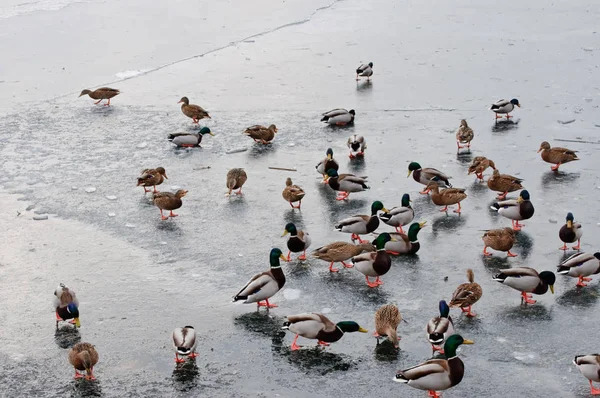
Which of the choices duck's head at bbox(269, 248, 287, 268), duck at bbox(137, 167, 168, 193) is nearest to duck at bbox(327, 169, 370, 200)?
duck at bbox(137, 167, 168, 193)

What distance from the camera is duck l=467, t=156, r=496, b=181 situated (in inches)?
456

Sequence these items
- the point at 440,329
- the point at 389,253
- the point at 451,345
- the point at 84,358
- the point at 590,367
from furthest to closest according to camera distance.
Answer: the point at 389,253, the point at 440,329, the point at 84,358, the point at 451,345, the point at 590,367

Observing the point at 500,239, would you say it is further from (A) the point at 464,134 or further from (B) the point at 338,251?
(A) the point at 464,134

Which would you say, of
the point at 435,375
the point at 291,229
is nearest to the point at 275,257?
the point at 291,229

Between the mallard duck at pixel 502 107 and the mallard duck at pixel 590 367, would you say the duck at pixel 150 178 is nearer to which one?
the mallard duck at pixel 502 107

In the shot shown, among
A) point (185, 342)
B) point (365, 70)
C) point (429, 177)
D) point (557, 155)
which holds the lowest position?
point (365, 70)

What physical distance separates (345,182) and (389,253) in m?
1.79

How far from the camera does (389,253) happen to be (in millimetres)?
9617

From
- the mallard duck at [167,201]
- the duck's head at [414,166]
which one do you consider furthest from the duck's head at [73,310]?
the duck's head at [414,166]

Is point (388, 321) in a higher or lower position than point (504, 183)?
higher

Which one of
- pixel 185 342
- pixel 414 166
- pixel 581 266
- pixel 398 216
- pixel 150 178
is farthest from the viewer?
pixel 414 166

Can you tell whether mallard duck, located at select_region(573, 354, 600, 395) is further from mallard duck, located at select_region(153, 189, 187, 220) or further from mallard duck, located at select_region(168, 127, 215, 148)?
mallard duck, located at select_region(168, 127, 215, 148)

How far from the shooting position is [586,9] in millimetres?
21875

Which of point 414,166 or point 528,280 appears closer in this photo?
point 528,280
